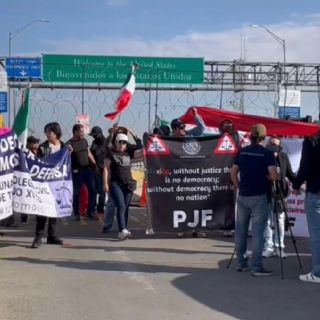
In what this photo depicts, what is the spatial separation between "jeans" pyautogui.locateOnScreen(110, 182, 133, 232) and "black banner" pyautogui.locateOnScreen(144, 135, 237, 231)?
41cm

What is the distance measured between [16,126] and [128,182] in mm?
2159

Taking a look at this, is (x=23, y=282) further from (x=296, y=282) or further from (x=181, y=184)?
(x=181, y=184)

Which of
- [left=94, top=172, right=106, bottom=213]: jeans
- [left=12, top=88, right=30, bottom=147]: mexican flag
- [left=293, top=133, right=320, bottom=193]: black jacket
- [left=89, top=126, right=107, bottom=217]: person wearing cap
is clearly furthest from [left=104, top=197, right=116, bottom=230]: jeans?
[left=293, top=133, right=320, bottom=193]: black jacket

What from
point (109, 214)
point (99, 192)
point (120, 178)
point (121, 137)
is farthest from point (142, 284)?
point (99, 192)

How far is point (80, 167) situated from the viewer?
43.7ft

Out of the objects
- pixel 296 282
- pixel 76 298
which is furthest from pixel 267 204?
pixel 76 298

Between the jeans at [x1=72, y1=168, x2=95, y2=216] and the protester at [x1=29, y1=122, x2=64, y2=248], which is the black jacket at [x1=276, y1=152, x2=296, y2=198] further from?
the jeans at [x1=72, y1=168, x2=95, y2=216]

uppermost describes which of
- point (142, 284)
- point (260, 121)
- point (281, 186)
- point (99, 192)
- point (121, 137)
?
point (260, 121)

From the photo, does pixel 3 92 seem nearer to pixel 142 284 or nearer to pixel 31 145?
pixel 31 145

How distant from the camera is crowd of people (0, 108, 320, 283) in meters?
7.82

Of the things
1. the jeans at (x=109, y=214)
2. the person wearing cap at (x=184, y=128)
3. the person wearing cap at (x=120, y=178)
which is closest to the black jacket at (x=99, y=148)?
the jeans at (x=109, y=214)

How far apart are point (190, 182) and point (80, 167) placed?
3.07 meters

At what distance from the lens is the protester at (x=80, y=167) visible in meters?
13.1

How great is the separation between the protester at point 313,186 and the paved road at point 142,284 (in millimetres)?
324
